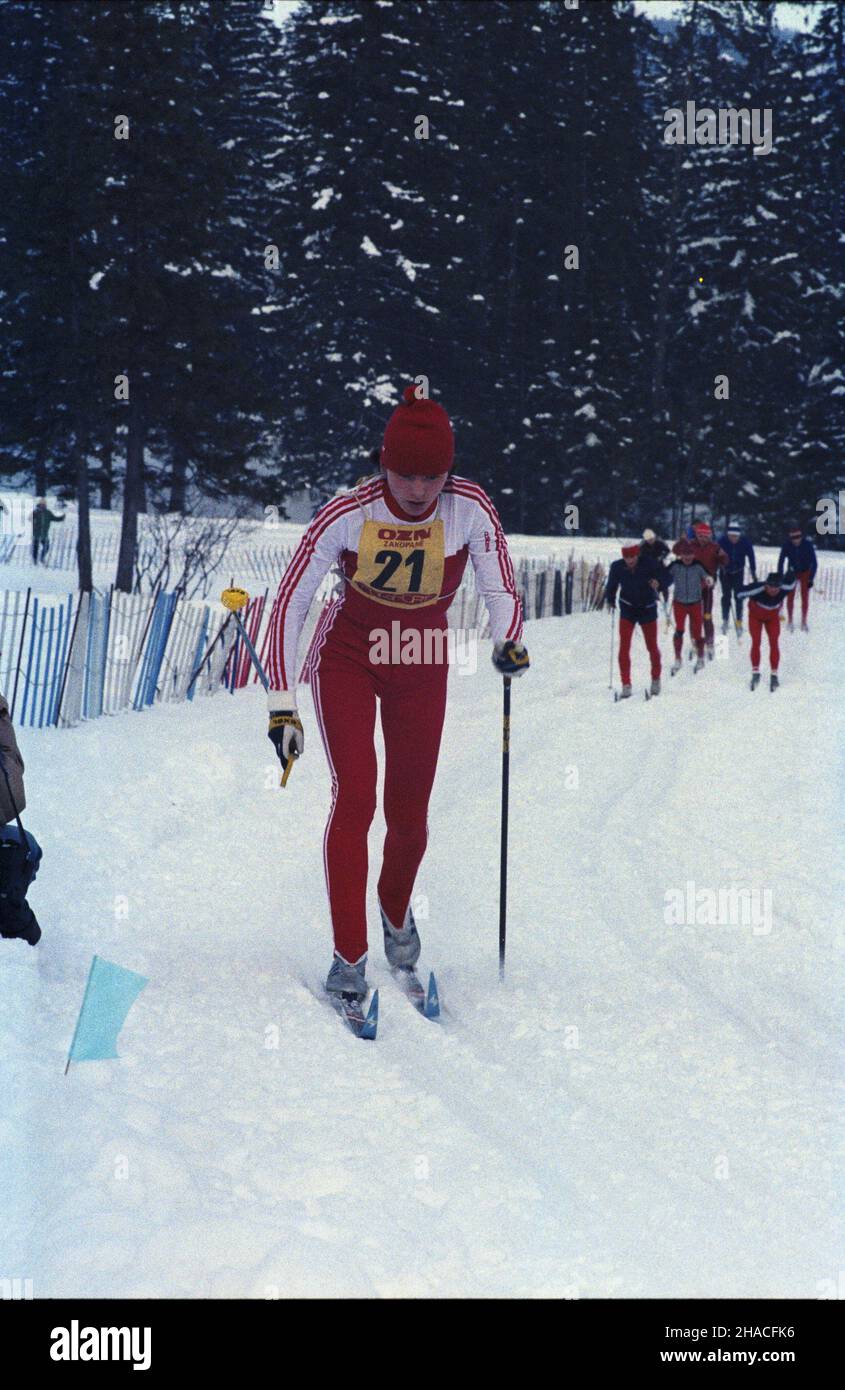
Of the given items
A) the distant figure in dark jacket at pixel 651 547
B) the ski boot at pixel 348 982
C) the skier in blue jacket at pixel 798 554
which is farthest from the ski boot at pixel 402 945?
the skier in blue jacket at pixel 798 554

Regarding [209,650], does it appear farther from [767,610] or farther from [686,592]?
[767,610]

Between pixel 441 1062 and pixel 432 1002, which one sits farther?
pixel 432 1002

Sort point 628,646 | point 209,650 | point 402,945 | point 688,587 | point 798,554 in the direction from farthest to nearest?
1. point 798,554
2. point 688,587
3. point 628,646
4. point 209,650
5. point 402,945

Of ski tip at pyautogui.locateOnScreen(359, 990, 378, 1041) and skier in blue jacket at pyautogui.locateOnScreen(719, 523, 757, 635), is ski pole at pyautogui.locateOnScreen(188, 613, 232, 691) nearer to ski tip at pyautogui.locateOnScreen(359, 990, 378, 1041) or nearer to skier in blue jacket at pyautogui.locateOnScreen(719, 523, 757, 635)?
skier in blue jacket at pyautogui.locateOnScreen(719, 523, 757, 635)

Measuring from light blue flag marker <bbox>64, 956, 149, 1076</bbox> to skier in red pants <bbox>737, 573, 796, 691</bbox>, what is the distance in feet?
34.7

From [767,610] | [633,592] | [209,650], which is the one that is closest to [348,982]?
[209,650]

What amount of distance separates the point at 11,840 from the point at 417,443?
5.94ft

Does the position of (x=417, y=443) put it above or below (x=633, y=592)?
above

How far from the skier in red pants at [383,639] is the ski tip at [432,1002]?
0.91 ft

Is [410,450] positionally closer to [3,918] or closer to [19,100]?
[3,918]

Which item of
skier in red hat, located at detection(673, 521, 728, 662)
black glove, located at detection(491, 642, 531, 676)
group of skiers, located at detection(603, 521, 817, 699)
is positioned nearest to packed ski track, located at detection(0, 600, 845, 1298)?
black glove, located at detection(491, 642, 531, 676)

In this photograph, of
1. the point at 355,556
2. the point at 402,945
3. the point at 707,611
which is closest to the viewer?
the point at 355,556

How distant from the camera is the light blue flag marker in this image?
366 cm

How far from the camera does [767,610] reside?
44.6 ft
